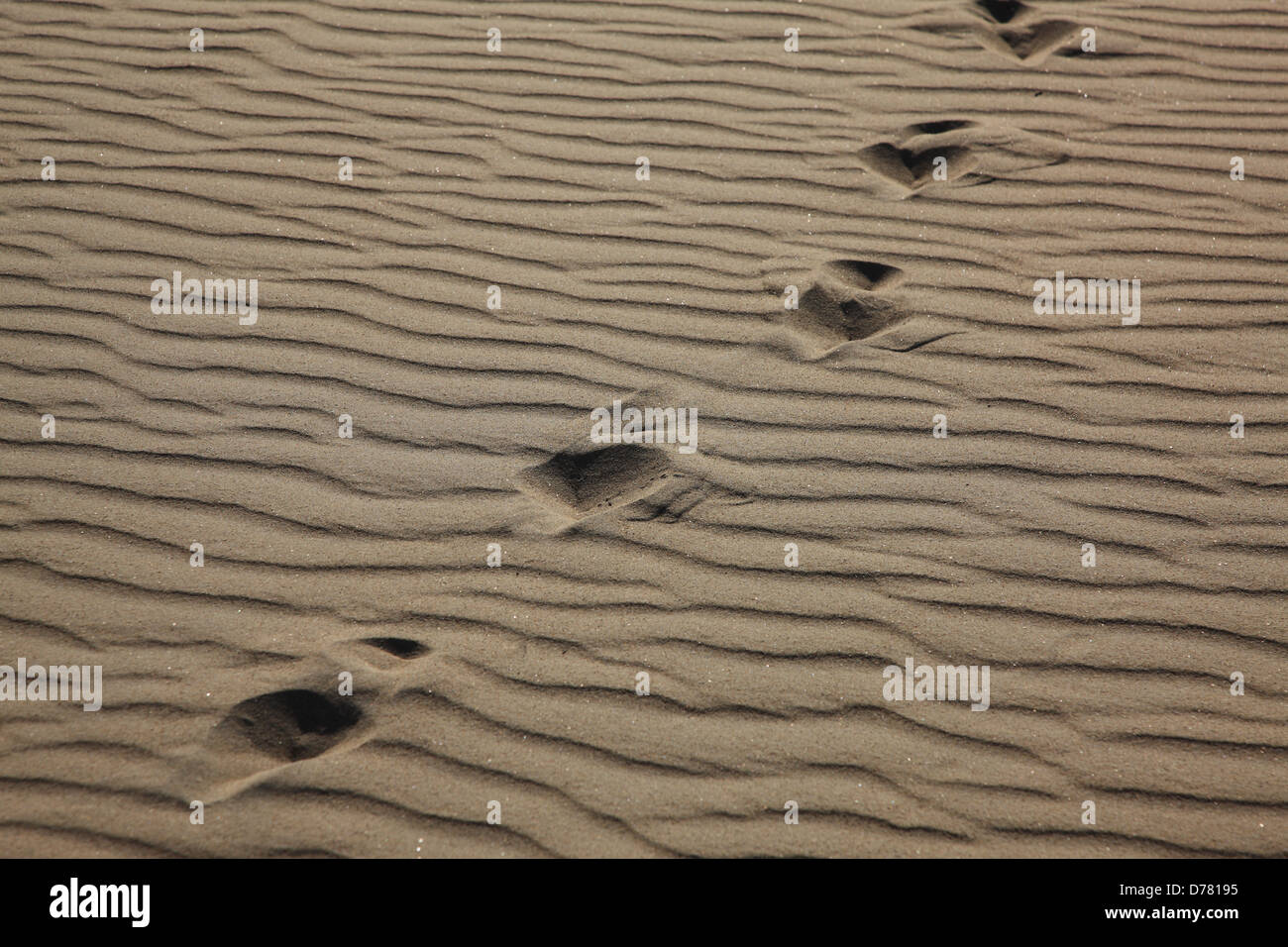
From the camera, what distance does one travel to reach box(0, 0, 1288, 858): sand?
7.25 feet

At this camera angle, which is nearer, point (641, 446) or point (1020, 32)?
point (641, 446)

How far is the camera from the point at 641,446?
9.45 feet

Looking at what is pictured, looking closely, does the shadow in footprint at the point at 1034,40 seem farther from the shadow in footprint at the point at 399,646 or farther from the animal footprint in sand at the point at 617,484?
the shadow in footprint at the point at 399,646

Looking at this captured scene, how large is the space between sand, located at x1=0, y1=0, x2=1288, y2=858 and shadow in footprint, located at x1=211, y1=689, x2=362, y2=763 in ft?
0.04

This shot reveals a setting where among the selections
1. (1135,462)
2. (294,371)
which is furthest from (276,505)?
(1135,462)

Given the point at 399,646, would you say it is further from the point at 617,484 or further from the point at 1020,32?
the point at 1020,32

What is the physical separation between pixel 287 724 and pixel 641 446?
4.00 ft

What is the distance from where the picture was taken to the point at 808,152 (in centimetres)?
392

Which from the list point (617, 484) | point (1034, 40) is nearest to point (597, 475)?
point (617, 484)

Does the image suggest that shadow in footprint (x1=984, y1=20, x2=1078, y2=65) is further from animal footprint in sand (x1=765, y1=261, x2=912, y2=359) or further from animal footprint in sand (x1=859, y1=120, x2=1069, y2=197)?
animal footprint in sand (x1=765, y1=261, x2=912, y2=359)

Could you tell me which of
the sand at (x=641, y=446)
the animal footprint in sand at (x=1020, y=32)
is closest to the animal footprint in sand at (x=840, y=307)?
the sand at (x=641, y=446)

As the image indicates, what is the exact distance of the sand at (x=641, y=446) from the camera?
2.21m
